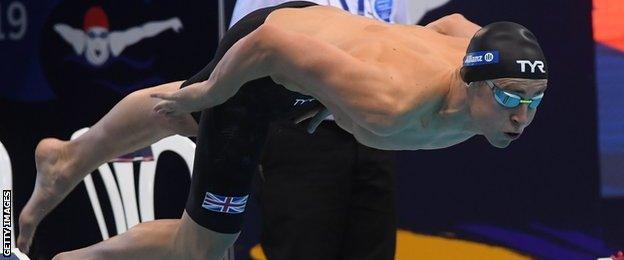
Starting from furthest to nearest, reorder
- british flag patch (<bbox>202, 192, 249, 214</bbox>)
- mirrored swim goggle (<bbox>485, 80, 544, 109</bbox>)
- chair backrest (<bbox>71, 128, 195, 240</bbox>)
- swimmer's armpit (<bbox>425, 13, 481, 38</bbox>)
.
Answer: chair backrest (<bbox>71, 128, 195, 240</bbox>)
british flag patch (<bbox>202, 192, 249, 214</bbox>)
swimmer's armpit (<bbox>425, 13, 481, 38</bbox>)
mirrored swim goggle (<bbox>485, 80, 544, 109</bbox>)

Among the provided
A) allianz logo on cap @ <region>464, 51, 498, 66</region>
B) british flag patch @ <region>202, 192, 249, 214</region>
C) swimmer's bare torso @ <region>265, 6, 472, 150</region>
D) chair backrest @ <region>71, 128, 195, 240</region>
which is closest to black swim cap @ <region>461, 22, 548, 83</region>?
allianz logo on cap @ <region>464, 51, 498, 66</region>

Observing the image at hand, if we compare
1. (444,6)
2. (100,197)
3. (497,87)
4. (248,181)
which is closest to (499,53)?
(497,87)

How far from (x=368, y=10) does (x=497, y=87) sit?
47.5 inches

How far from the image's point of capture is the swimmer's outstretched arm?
311 cm

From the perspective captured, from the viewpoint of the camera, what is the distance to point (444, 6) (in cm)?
506

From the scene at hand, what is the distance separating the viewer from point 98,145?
3.93 m

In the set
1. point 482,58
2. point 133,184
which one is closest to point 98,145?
point 133,184

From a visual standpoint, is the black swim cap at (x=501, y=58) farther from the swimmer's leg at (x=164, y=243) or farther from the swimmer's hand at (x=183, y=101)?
the swimmer's leg at (x=164, y=243)

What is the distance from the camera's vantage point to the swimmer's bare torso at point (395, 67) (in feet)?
10.2

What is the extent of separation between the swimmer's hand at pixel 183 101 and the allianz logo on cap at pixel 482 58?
2.38ft

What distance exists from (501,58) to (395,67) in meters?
0.28

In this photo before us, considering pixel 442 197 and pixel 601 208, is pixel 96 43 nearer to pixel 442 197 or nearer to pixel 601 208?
pixel 442 197

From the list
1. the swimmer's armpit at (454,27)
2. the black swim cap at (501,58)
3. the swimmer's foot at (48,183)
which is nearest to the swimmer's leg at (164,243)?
the swimmer's foot at (48,183)

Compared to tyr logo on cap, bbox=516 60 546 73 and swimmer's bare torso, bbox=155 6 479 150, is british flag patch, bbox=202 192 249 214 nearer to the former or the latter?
swimmer's bare torso, bbox=155 6 479 150
